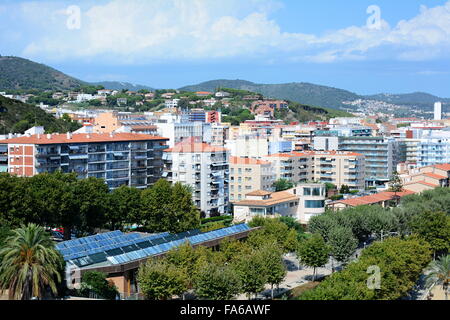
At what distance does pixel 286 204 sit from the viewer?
42312mm

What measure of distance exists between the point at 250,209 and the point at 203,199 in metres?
8.06

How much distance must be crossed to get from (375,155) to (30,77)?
424ft

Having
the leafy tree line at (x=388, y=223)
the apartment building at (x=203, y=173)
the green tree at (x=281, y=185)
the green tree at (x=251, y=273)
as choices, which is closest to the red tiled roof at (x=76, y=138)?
the apartment building at (x=203, y=173)

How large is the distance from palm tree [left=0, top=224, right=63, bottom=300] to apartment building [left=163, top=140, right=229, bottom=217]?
27.9 meters

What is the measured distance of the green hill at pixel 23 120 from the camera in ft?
220

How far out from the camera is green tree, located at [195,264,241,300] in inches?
879

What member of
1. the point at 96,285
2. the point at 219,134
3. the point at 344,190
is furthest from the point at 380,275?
the point at 219,134

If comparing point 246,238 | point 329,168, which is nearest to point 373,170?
point 329,168

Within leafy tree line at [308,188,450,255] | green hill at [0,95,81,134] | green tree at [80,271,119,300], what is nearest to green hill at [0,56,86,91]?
green hill at [0,95,81,134]

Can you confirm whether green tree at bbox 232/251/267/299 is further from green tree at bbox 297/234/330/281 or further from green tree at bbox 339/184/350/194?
green tree at bbox 339/184/350/194

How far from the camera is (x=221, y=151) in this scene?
50469 mm

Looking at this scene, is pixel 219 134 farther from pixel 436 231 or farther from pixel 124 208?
pixel 436 231

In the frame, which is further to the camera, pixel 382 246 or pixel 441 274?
A: pixel 382 246
